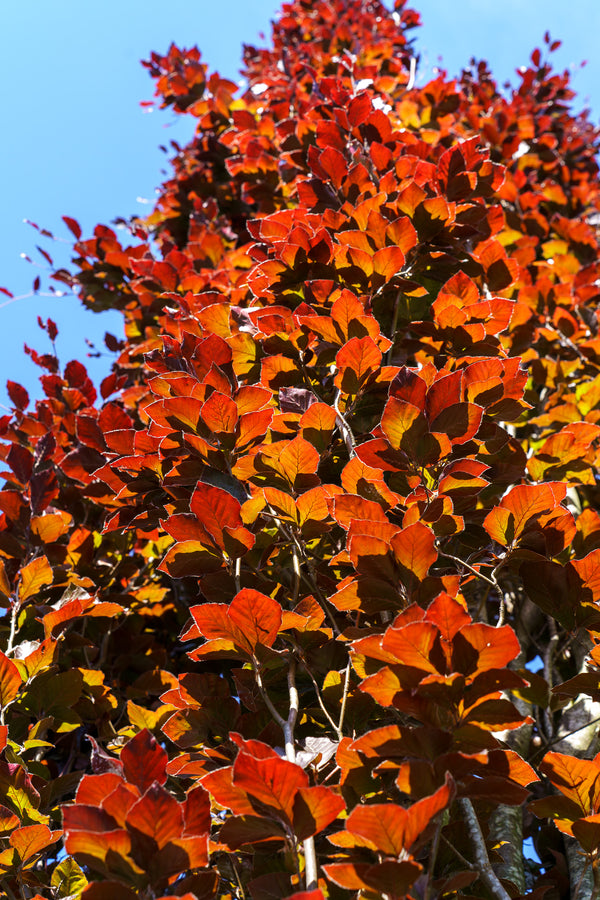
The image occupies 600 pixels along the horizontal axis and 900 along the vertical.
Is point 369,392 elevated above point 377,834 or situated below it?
above

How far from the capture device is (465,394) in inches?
60.1

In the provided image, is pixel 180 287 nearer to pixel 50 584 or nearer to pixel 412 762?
pixel 50 584

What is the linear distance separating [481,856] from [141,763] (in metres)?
0.57

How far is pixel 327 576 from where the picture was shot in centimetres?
155

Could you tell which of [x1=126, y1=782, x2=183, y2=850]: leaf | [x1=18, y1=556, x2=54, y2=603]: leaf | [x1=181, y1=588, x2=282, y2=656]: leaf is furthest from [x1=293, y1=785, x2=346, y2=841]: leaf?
[x1=18, y1=556, x2=54, y2=603]: leaf

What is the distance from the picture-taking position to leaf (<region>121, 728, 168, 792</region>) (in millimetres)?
1017

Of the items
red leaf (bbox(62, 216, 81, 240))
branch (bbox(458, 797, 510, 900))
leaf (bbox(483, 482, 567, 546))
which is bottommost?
branch (bbox(458, 797, 510, 900))

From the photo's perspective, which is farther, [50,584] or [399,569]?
[50,584]

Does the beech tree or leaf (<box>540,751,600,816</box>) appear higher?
the beech tree

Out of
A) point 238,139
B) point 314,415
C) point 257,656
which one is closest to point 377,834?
point 257,656

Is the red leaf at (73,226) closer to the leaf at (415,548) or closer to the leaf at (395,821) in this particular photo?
the leaf at (415,548)

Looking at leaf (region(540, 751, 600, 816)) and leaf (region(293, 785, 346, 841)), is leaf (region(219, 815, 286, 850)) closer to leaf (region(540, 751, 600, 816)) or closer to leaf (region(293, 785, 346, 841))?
leaf (region(293, 785, 346, 841))

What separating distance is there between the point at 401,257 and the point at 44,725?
1400 millimetres

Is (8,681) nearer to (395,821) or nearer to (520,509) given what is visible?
(395,821)
